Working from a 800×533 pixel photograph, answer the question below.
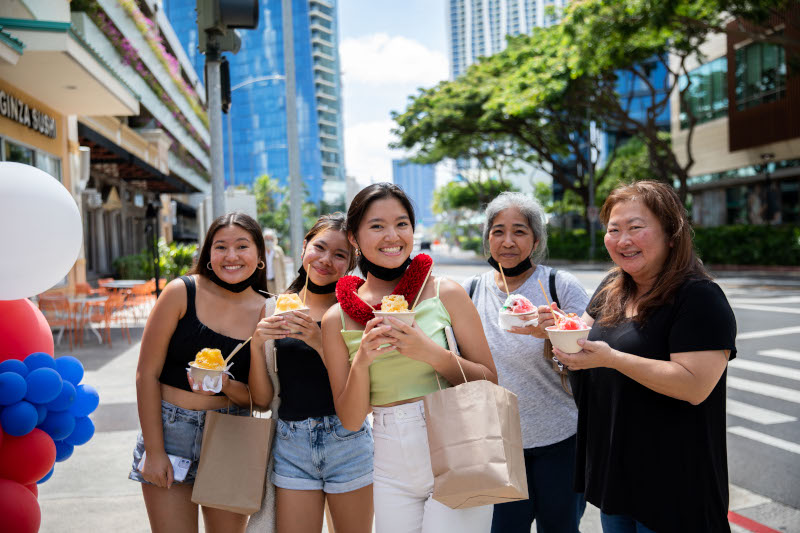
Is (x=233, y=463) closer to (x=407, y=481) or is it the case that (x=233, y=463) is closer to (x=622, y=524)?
(x=407, y=481)

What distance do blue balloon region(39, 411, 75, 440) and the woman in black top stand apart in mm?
2100

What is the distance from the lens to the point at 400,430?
85.9 inches

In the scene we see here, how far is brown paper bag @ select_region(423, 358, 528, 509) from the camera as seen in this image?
6.22 ft

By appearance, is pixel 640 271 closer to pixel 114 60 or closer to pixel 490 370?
pixel 490 370

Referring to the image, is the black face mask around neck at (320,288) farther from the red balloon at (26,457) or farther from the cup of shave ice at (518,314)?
the red balloon at (26,457)

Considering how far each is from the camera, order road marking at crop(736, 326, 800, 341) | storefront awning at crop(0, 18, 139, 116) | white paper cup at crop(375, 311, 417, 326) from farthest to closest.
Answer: road marking at crop(736, 326, 800, 341) → storefront awning at crop(0, 18, 139, 116) → white paper cup at crop(375, 311, 417, 326)

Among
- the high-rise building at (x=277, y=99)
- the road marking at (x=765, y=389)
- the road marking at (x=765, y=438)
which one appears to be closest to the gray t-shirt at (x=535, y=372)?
the road marking at (x=765, y=438)

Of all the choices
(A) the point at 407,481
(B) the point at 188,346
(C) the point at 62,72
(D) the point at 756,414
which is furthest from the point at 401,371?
(C) the point at 62,72

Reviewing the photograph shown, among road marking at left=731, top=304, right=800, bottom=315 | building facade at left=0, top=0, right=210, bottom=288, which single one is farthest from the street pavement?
building facade at left=0, top=0, right=210, bottom=288

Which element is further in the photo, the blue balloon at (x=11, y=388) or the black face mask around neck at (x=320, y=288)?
the black face mask around neck at (x=320, y=288)

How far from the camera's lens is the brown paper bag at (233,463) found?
2.39 m

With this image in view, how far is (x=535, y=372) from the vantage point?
9.37 feet

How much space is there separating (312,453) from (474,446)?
88 centimetres

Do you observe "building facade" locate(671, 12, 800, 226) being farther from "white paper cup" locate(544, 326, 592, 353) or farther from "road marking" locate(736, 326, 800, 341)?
"white paper cup" locate(544, 326, 592, 353)
